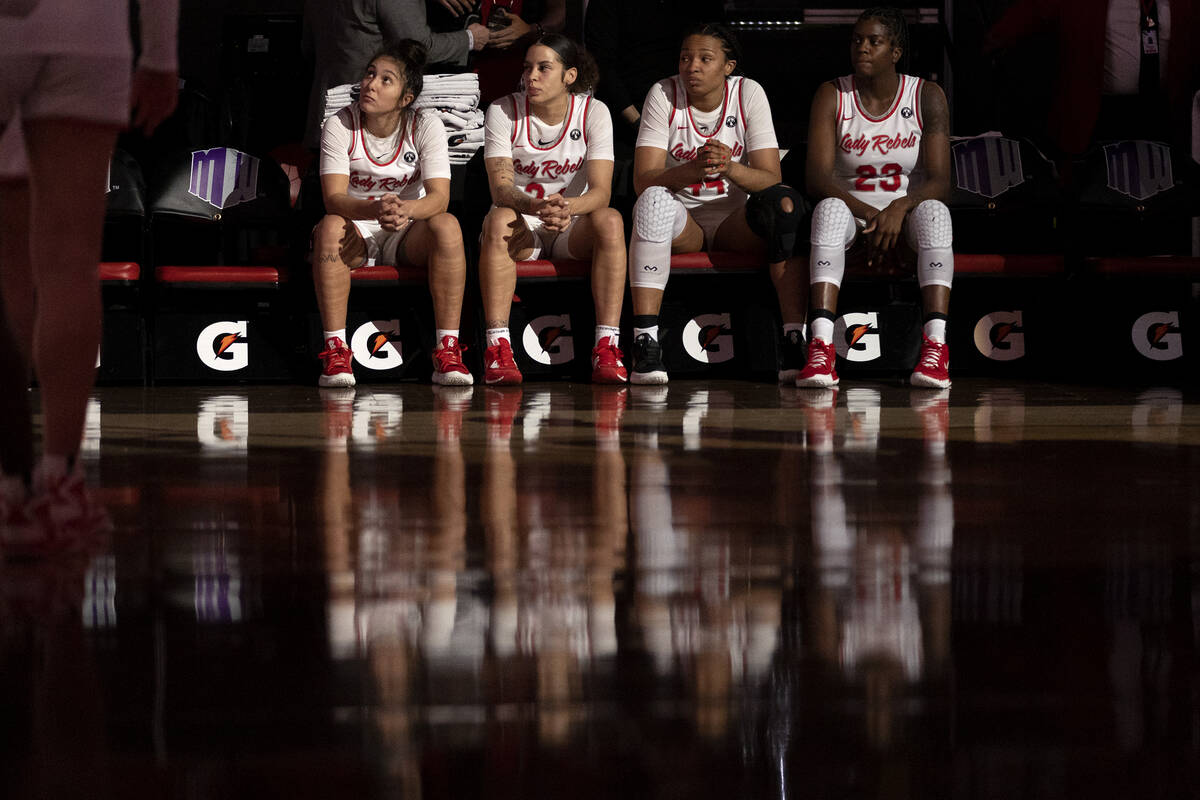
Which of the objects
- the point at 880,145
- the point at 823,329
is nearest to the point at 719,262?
the point at 823,329

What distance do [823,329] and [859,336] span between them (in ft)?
1.61

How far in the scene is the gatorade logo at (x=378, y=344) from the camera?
4.46m

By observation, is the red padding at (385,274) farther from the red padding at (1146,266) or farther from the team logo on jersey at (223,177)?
the red padding at (1146,266)

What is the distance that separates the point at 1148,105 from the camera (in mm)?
4867

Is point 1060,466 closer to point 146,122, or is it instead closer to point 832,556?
point 832,556

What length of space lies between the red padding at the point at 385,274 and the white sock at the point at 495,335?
0.32 m

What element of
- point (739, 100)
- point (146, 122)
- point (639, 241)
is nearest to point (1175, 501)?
point (146, 122)

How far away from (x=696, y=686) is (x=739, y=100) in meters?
3.78

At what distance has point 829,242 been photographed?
13.7ft

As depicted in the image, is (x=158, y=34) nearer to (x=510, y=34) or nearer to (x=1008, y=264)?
(x=1008, y=264)

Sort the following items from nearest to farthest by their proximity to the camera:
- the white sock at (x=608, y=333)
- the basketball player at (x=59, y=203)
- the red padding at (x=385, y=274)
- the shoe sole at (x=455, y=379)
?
1. the basketball player at (x=59, y=203)
2. the shoe sole at (x=455, y=379)
3. the white sock at (x=608, y=333)
4. the red padding at (x=385, y=274)

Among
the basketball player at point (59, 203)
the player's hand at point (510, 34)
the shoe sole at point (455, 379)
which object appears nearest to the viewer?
the basketball player at point (59, 203)

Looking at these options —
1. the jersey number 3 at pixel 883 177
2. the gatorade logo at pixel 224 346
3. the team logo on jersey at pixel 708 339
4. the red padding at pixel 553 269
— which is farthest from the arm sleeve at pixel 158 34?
the jersey number 3 at pixel 883 177

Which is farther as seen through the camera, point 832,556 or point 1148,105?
point 1148,105
